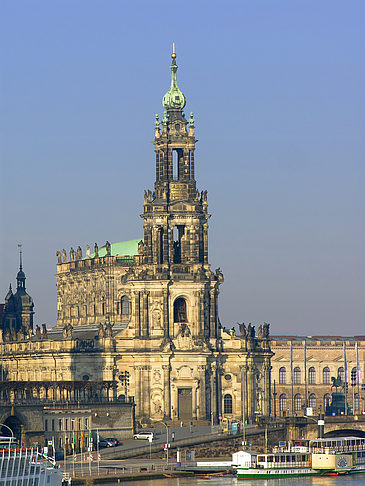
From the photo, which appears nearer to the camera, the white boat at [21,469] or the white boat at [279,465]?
the white boat at [21,469]

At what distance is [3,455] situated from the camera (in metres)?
146

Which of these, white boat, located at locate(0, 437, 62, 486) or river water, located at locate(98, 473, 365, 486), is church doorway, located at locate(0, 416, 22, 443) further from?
white boat, located at locate(0, 437, 62, 486)

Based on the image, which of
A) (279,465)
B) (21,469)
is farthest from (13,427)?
(21,469)

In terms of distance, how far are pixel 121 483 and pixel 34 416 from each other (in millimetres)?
24788

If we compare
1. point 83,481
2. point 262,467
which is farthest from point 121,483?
point 262,467

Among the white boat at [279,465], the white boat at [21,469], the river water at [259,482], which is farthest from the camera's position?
the white boat at [279,465]

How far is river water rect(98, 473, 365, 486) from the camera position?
7092 inches

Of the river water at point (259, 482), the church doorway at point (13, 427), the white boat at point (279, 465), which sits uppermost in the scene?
the church doorway at point (13, 427)

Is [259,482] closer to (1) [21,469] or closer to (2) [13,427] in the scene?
(2) [13,427]

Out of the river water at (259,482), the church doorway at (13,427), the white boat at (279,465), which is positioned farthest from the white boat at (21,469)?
the church doorway at (13,427)

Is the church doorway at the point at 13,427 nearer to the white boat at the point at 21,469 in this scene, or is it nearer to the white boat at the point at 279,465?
the white boat at the point at 279,465

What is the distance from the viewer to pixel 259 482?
18838 centimetres

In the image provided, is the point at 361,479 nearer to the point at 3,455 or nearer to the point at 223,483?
the point at 223,483

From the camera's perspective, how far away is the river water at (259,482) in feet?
591
